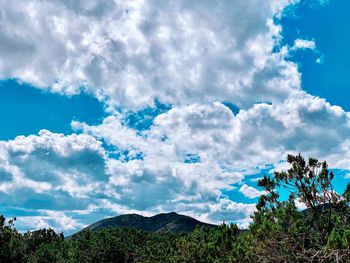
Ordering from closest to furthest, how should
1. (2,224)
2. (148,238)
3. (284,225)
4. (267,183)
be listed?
(284,225) → (267,183) → (2,224) → (148,238)

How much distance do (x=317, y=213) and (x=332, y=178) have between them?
2.21 m

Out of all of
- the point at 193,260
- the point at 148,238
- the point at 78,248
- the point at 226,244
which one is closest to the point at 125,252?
the point at 78,248

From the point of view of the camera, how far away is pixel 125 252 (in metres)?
71.9

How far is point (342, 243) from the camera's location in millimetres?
16031

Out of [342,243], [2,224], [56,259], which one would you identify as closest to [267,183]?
[342,243]

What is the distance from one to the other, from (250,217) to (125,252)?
50.5 meters

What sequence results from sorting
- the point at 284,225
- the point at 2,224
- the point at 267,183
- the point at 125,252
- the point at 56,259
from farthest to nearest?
1. the point at 56,259
2. the point at 125,252
3. the point at 2,224
4. the point at 267,183
5. the point at 284,225

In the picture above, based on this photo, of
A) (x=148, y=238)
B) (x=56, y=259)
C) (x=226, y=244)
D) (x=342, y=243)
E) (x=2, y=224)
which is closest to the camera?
(x=342, y=243)

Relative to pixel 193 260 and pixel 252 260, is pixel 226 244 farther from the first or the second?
pixel 252 260

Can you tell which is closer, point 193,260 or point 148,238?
point 193,260

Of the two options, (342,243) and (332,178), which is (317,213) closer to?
(332,178)

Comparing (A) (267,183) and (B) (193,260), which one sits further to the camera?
(B) (193,260)

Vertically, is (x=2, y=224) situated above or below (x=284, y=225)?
above

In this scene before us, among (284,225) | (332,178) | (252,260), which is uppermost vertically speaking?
(332,178)
